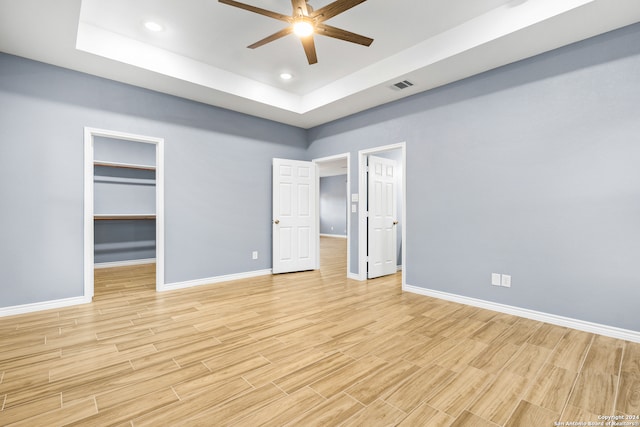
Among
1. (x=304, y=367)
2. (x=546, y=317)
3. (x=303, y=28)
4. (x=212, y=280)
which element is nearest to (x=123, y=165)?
(x=212, y=280)

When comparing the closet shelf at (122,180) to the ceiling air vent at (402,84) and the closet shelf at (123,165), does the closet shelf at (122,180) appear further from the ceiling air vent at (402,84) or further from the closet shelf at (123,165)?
the ceiling air vent at (402,84)

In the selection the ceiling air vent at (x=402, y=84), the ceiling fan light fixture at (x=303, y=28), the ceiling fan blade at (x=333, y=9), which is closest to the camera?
the ceiling fan blade at (x=333, y=9)

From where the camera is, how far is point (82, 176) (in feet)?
12.1

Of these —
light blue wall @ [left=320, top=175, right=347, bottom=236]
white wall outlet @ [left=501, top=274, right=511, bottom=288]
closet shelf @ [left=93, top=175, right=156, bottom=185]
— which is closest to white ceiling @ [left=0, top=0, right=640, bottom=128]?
→ white wall outlet @ [left=501, top=274, right=511, bottom=288]

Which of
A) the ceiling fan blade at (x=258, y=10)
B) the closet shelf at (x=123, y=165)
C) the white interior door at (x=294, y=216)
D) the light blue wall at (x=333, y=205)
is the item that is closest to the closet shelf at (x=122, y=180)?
the closet shelf at (x=123, y=165)

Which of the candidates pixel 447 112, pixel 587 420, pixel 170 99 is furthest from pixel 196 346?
pixel 447 112

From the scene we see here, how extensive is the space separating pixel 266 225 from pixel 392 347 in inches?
136

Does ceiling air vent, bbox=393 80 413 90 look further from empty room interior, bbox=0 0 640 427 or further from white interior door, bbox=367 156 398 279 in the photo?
white interior door, bbox=367 156 398 279

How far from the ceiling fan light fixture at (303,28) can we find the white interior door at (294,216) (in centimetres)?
287

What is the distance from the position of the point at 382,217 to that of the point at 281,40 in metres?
3.20

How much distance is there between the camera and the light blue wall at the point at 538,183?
275 centimetres

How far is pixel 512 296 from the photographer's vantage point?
3.36m

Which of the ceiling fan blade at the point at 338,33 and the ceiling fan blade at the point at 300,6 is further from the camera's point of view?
the ceiling fan blade at the point at 338,33

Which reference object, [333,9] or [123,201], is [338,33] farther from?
[123,201]
